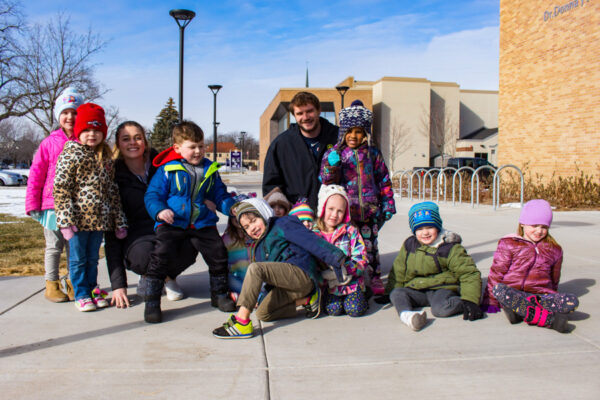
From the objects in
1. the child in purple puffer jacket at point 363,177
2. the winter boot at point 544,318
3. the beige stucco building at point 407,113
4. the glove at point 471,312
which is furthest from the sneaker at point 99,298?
the beige stucco building at point 407,113

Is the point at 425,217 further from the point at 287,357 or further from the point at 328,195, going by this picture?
the point at 287,357

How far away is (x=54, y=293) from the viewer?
4.03 meters

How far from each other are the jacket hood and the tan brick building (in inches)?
511

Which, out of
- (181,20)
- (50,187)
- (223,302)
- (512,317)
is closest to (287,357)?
(223,302)

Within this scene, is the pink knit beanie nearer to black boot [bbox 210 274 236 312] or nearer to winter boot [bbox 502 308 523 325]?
winter boot [bbox 502 308 523 325]

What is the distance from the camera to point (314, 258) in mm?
3674

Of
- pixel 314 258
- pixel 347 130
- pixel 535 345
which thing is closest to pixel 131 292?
pixel 314 258

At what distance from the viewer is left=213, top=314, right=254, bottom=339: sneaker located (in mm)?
3170

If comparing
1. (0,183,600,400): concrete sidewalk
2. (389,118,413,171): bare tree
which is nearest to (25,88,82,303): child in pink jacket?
(0,183,600,400): concrete sidewalk

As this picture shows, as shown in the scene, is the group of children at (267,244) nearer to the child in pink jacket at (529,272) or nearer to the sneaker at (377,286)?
the child in pink jacket at (529,272)

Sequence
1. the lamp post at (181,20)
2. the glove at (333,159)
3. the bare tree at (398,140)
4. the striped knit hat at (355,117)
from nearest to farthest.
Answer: the glove at (333,159) < the striped knit hat at (355,117) < the lamp post at (181,20) < the bare tree at (398,140)

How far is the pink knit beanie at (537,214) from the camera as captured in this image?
352 cm

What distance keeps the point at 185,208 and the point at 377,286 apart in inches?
72.2

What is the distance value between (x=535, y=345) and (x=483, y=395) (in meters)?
0.86
